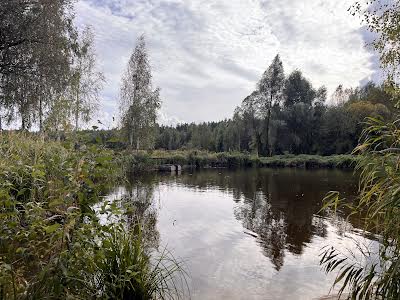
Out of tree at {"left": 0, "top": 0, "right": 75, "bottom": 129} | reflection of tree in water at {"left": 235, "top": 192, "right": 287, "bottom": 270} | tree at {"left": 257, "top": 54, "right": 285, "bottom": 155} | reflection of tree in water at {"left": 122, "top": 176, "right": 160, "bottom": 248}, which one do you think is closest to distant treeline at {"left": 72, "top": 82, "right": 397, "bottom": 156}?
tree at {"left": 257, "top": 54, "right": 285, "bottom": 155}

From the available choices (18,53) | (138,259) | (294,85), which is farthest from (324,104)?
(138,259)

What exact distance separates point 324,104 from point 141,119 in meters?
29.3

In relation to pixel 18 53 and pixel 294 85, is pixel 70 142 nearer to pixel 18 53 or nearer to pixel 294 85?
pixel 18 53

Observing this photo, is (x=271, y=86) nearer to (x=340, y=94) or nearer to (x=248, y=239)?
(x=340, y=94)

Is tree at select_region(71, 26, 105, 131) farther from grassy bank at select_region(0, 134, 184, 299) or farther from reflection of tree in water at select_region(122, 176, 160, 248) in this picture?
grassy bank at select_region(0, 134, 184, 299)

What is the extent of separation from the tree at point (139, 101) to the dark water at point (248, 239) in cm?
1460

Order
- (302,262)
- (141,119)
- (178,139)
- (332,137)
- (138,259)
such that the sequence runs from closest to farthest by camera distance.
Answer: (138,259)
(302,262)
(141,119)
(332,137)
(178,139)

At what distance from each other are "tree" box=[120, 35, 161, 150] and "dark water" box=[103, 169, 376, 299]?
1460 centimetres

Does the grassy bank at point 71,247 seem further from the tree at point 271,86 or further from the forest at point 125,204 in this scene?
the tree at point 271,86

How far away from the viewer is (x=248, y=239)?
26.4 feet

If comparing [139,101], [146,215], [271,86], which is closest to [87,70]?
[139,101]

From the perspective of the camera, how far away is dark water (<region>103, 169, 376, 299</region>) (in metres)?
5.41

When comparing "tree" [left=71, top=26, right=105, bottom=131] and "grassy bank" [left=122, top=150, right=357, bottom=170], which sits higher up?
"tree" [left=71, top=26, right=105, bottom=131]

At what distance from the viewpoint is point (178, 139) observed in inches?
2611
